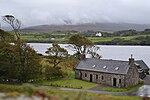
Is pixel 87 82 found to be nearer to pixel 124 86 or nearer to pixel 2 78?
pixel 124 86

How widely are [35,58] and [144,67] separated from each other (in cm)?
2259

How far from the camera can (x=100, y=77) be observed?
4822 cm

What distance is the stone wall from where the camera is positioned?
4484cm

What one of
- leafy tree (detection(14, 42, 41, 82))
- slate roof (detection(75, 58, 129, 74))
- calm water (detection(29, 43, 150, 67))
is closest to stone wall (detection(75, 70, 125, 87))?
slate roof (detection(75, 58, 129, 74))

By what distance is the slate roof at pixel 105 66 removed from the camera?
45438 mm

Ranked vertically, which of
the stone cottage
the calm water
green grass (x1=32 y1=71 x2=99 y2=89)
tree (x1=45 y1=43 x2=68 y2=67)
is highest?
tree (x1=45 y1=43 x2=68 y2=67)

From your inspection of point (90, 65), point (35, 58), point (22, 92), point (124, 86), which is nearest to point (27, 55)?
point (35, 58)

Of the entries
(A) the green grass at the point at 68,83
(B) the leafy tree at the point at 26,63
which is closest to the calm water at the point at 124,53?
(A) the green grass at the point at 68,83

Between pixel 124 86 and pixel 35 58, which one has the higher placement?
pixel 35 58

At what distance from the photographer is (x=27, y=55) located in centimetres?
4847

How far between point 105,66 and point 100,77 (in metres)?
2.01

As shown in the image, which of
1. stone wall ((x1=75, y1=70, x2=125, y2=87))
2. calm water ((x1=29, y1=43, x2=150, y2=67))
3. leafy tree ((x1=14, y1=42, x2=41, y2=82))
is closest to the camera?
stone wall ((x1=75, y1=70, x2=125, y2=87))

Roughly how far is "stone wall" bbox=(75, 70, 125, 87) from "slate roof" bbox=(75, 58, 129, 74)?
64cm

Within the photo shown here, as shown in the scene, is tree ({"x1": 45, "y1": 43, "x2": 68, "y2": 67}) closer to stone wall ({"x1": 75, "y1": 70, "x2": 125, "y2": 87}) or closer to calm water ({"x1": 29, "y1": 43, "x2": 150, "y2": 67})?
stone wall ({"x1": 75, "y1": 70, "x2": 125, "y2": 87})
